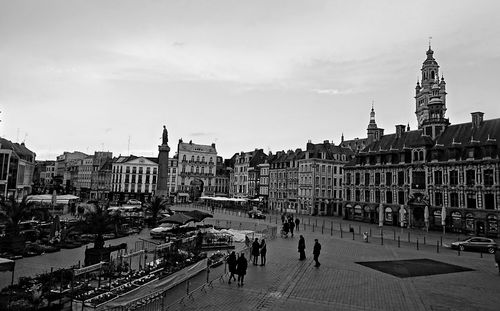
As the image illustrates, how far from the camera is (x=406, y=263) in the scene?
22.5 metres

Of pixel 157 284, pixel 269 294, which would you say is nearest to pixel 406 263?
pixel 269 294

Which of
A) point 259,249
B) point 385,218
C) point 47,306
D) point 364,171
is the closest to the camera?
point 47,306

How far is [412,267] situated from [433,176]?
103 feet

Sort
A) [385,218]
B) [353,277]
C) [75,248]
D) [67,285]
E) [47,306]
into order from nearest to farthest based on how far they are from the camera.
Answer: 1. [47,306]
2. [67,285]
3. [353,277]
4. [75,248]
5. [385,218]

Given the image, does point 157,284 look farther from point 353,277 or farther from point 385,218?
point 385,218

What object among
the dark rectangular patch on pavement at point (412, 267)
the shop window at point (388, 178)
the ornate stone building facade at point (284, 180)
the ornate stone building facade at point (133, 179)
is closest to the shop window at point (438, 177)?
the shop window at point (388, 178)

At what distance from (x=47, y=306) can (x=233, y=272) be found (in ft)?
24.8

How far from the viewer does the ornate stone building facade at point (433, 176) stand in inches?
1693

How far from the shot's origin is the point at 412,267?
21.4 metres

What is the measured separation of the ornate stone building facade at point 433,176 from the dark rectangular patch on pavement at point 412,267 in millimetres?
19861

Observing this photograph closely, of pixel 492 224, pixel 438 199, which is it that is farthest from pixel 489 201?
pixel 438 199

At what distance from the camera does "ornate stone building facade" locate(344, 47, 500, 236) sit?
43.0m

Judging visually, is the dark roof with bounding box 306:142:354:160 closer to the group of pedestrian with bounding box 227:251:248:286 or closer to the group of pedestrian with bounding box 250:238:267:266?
the group of pedestrian with bounding box 250:238:267:266

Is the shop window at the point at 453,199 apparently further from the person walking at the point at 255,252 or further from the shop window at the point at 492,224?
the person walking at the point at 255,252
